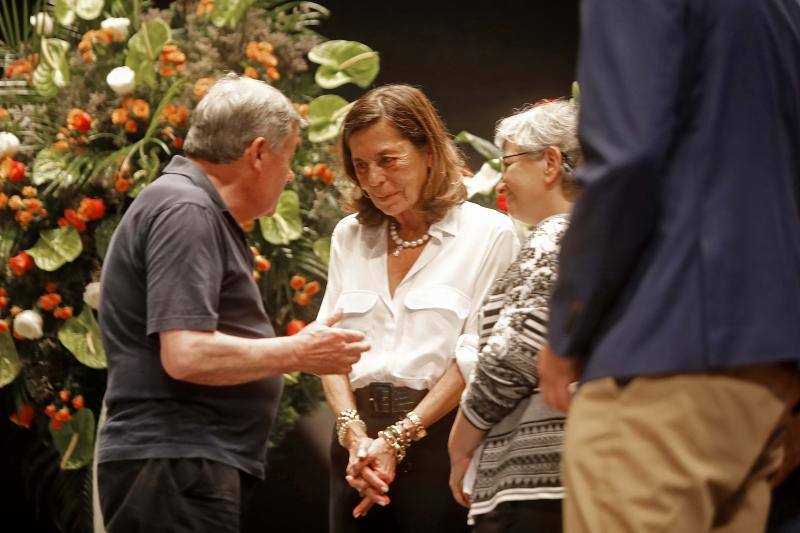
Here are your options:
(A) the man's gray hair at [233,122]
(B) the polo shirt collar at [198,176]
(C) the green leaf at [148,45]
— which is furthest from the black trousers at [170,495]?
(C) the green leaf at [148,45]

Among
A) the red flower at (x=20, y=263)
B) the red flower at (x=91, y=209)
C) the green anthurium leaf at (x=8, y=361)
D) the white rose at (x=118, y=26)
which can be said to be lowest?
the green anthurium leaf at (x=8, y=361)

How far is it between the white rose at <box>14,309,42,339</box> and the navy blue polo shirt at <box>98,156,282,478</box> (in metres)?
1.07

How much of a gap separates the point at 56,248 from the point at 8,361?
0.41 meters

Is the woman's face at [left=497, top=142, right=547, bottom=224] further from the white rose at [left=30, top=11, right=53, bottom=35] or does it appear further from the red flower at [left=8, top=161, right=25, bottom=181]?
the white rose at [left=30, top=11, right=53, bottom=35]

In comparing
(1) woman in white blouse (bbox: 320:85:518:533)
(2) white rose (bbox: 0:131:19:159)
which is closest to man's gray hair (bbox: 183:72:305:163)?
(1) woman in white blouse (bbox: 320:85:518:533)

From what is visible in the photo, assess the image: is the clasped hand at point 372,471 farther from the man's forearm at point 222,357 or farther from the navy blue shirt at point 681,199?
the navy blue shirt at point 681,199

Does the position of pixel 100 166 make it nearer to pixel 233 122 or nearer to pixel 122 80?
pixel 122 80

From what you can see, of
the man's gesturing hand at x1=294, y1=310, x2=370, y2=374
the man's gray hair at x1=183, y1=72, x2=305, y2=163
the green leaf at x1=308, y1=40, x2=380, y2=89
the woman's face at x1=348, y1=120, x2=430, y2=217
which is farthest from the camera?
the green leaf at x1=308, y1=40, x2=380, y2=89

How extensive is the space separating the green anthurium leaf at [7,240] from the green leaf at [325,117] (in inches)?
36.1

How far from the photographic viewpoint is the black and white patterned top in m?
1.74

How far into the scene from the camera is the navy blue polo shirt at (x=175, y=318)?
6.31 feet

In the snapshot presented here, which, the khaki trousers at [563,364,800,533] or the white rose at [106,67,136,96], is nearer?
the khaki trousers at [563,364,800,533]

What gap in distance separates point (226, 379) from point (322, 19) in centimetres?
226

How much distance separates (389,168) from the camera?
2.38 metres
